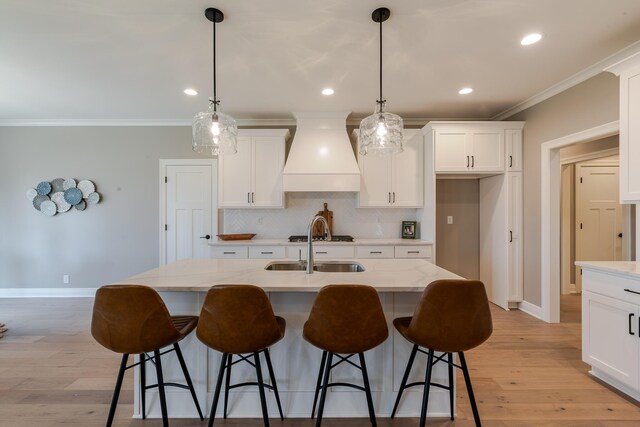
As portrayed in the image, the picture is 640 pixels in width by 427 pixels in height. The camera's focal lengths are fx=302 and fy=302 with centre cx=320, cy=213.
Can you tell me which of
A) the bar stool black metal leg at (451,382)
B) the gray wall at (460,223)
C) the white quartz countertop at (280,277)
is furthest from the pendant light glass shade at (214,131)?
the gray wall at (460,223)

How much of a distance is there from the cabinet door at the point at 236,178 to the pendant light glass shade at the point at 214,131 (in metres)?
1.76

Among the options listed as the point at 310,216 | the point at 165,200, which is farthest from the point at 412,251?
the point at 165,200

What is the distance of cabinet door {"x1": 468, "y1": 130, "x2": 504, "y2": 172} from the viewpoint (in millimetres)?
3807

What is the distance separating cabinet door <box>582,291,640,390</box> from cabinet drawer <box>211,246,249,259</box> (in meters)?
3.35

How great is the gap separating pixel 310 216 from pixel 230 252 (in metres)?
1.25

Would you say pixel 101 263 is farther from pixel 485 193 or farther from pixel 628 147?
pixel 628 147

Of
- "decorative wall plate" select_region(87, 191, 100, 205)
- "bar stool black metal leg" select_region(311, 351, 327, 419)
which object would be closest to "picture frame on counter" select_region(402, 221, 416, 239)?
"bar stool black metal leg" select_region(311, 351, 327, 419)

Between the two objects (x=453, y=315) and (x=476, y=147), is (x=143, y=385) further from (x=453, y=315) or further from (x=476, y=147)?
(x=476, y=147)

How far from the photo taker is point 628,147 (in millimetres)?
2186

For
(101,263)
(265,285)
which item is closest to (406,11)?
(265,285)

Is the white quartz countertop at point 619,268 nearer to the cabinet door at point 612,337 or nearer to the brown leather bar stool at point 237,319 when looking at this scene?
the cabinet door at point 612,337

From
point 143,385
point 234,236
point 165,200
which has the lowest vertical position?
point 143,385

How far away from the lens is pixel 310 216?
4.43 m

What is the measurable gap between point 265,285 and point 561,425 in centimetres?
198
